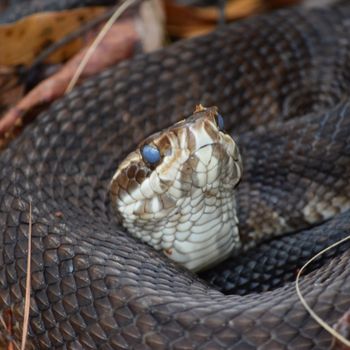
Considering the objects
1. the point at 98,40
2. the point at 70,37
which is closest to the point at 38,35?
the point at 70,37

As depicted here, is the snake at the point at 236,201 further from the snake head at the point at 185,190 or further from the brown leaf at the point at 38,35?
the brown leaf at the point at 38,35

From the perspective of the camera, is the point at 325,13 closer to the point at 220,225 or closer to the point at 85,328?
the point at 220,225

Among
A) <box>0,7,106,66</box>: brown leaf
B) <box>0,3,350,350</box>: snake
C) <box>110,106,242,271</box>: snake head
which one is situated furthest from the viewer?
→ <box>0,7,106,66</box>: brown leaf

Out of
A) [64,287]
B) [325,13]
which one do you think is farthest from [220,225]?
[325,13]

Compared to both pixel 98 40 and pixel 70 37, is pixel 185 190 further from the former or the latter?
pixel 70 37

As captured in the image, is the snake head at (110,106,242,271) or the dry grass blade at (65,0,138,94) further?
the dry grass blade at (65,0,138,94)

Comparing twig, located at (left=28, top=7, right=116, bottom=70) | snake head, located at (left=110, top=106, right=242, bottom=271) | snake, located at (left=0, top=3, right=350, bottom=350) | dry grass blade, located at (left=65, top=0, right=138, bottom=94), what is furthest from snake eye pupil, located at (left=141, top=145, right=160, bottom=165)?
twig, located at (left=28, top=7, right=116, bottom=70)

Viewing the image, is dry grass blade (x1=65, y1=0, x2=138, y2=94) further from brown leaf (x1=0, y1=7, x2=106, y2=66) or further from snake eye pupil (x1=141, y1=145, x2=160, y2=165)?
snake eye pupil (x1=141, y1=145, x2=160, y2=165)
